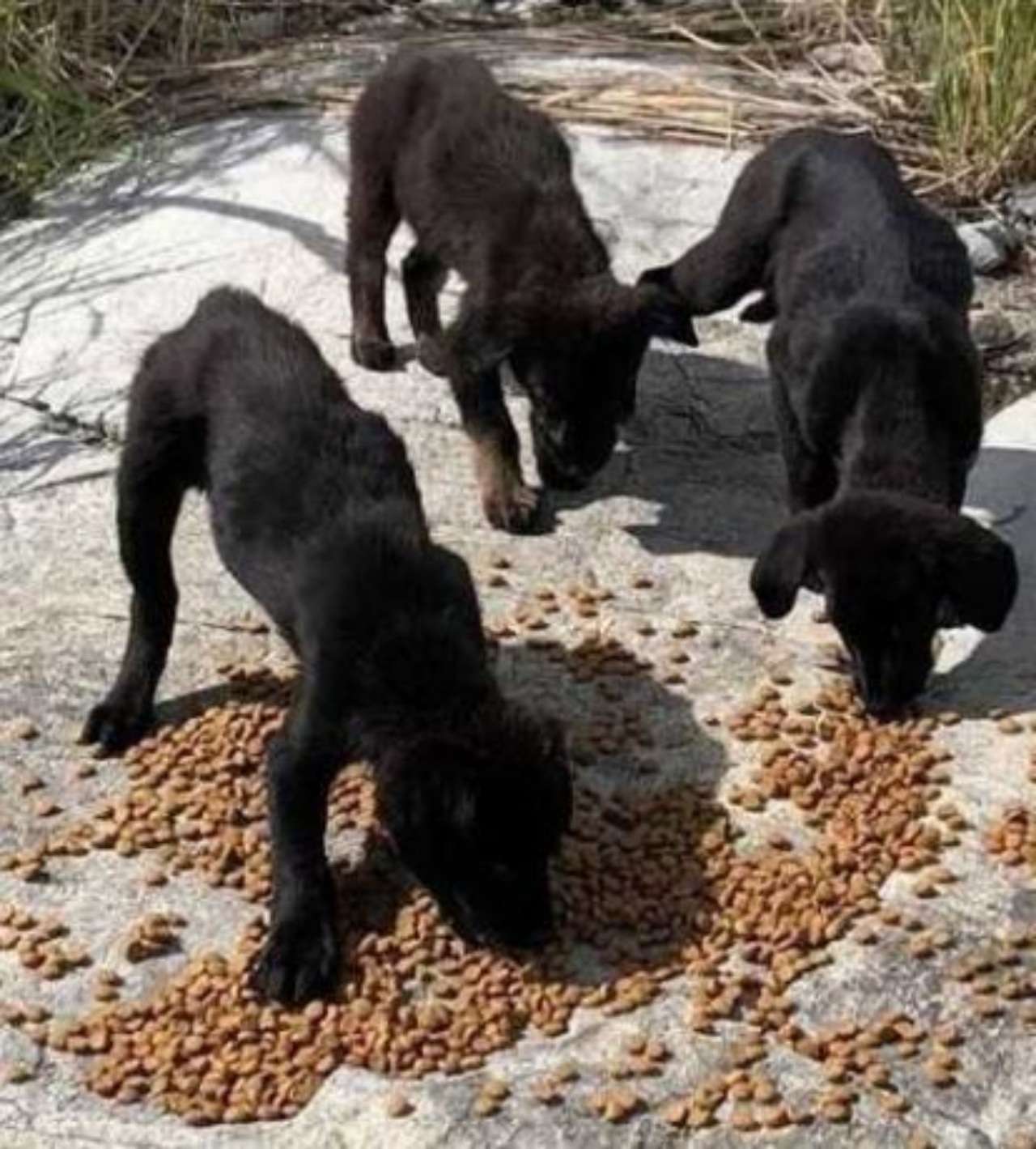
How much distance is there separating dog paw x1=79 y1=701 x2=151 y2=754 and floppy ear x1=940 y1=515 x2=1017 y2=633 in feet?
6.28

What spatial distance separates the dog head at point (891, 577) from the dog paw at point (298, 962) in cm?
145

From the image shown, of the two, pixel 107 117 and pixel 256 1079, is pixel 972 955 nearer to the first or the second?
pixel 256 1079

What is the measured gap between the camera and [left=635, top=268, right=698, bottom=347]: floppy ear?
7.72 metres

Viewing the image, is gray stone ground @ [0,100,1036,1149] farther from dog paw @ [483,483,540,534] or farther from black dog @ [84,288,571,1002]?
black dog @ [84,288,571,1002]

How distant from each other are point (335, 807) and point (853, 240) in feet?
7.75

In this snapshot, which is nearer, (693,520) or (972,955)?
(972,955)

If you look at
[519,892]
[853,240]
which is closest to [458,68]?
[853,240]

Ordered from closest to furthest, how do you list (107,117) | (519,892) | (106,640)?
(519,892) → (106,640) → (107,117)

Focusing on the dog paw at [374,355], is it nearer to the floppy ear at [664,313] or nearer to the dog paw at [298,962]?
the floppy ear at [664,313]

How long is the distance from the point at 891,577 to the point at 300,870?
1546 millimetres

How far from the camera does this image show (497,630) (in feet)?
23.0


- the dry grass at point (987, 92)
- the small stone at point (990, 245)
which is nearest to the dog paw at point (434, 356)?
the small stone at point (990, 245)

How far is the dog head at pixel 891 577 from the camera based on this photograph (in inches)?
249

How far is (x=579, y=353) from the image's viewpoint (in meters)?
7.69
